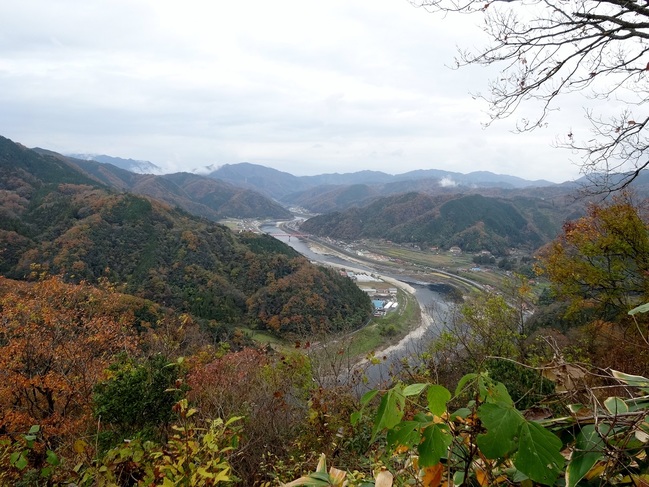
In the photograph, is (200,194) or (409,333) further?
(200,194)

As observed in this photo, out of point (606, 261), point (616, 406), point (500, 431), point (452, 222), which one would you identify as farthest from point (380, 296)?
point (452, 222)

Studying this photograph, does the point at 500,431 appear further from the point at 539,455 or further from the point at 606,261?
the point at 606,261

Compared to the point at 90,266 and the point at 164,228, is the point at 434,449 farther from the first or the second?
the point at 164,228

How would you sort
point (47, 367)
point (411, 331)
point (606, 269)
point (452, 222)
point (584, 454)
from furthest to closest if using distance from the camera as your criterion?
1. point (452, 222)
2. point (411, 331)
3. point (606, 269)
4. point (47, 367)
5. point (584, 454)

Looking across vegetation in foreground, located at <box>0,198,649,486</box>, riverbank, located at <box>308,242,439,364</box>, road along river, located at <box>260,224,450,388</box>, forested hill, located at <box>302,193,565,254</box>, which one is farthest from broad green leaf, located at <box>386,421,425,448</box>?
forested hill, located at <box>302,193,565,254</box>

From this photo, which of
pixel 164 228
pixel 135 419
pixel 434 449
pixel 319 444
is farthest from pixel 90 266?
pixel 434 449

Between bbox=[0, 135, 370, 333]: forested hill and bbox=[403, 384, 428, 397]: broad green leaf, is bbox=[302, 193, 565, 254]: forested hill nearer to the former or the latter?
bbox=[0, 135, 370, 333]: forested hill
